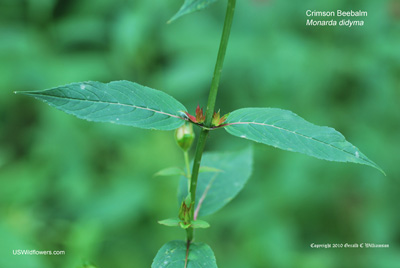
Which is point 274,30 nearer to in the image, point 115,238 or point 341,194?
point 341,194

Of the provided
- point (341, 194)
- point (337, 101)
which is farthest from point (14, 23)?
point (341, 194)

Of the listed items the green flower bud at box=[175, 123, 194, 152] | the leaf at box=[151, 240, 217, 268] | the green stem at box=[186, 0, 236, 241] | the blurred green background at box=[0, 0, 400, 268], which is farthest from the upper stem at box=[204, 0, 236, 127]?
the blurred green background at box=[0, 0, 400, 268]

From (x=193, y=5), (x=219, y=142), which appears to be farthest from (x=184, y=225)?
(x=219, y=142)

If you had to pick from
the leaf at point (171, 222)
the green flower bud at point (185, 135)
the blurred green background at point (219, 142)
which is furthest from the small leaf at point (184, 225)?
the blurred green background at point (219, 142)

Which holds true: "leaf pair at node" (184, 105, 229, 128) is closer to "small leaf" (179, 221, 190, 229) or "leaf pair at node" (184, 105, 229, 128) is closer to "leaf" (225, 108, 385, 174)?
"leaf" (225, 108, 385, 174)

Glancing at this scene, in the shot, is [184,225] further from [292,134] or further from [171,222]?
[292,134]

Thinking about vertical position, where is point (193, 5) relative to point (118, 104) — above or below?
above
